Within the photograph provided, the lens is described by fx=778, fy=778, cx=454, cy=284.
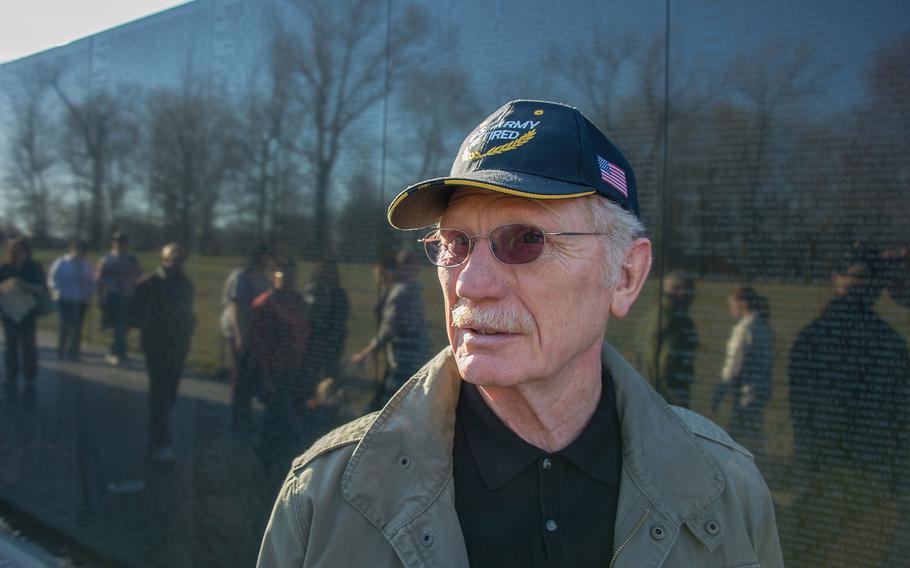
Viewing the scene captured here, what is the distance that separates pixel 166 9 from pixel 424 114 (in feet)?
8.25

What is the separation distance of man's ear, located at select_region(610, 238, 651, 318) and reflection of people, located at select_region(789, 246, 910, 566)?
1498 millimetres

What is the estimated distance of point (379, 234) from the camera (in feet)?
14.4

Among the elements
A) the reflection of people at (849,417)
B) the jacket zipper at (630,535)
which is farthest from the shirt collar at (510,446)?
the reflection of people at (849,417)

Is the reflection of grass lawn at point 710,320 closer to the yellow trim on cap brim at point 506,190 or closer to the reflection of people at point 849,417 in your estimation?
the reflection of people at point 849,417

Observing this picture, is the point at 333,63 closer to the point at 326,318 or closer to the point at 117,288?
the point at 326,318

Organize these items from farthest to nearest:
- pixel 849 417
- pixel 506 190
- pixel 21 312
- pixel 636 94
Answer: pixel 21 312 → pixel 636 94 → pixel 849 417 → pixel 506 190

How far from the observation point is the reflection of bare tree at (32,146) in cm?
669

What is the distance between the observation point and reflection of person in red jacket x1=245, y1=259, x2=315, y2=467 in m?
4.66

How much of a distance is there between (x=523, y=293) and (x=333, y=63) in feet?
11.1

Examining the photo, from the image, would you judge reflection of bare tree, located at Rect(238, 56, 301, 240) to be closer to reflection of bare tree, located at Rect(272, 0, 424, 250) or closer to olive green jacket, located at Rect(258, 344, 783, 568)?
reflection of bare tree, located at Rect(272, 0, 424, 250)

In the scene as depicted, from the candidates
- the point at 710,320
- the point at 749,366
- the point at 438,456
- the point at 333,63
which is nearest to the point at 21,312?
the point at 333,63

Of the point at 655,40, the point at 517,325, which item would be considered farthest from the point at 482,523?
the point at 655,40

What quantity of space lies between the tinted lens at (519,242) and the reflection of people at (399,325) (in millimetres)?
2453

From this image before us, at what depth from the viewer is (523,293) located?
1710mm
